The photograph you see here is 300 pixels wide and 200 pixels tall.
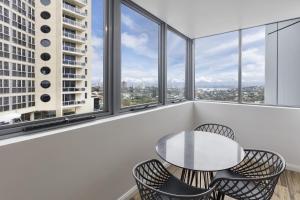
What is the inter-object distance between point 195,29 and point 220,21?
529mm

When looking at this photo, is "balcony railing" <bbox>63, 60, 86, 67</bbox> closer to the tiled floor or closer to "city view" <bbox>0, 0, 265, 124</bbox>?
"city view" <bbox>0, 0, 265, 124</bbox>

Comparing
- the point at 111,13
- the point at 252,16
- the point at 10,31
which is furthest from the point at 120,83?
the point at 252,16

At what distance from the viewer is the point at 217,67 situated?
375 centimetres

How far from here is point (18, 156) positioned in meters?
1.13

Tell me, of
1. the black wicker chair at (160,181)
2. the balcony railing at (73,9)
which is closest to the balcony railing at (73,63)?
the balcony railing at (73,9)

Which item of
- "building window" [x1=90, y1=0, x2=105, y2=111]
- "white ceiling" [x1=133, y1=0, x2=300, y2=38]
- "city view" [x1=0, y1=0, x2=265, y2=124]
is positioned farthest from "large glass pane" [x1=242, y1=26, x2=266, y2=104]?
"building window" [x1=90, y1=0, x2=105, y2=111]

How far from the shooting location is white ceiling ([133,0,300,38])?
7.43 ft

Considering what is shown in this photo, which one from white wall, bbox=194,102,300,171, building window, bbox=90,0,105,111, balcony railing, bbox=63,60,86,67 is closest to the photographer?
balcony railing, bbox=63,60,86,67

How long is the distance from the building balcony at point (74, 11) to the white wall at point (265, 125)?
2739 mm

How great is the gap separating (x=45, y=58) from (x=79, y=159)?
88 cm

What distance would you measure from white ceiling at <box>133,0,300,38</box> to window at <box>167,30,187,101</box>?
342 millimetres

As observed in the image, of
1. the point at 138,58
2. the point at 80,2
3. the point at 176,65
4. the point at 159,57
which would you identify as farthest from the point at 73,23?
the point at 176,65

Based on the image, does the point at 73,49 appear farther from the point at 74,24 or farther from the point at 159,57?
the point at 159,57

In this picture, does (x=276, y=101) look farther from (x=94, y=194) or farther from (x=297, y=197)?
(x=94, y=194)
